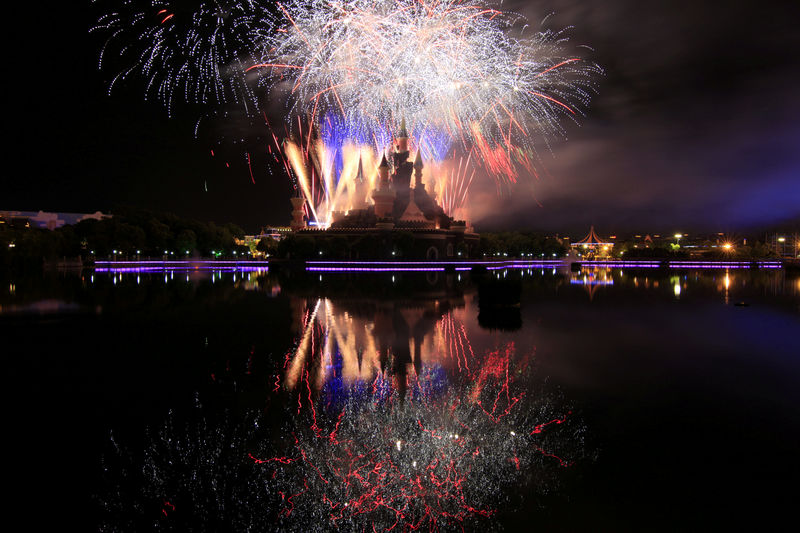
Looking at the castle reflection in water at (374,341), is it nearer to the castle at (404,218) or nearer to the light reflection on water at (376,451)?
the light reflection on water at (376,451)

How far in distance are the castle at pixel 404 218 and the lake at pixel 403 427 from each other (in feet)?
142

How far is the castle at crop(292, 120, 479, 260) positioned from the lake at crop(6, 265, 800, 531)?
1706 inches

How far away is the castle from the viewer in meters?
58.5

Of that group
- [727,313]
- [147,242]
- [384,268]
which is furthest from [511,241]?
[727,313]

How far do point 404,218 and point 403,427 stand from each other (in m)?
59.7

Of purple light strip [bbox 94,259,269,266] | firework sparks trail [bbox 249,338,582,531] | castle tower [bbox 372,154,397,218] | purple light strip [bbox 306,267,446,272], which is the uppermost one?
castle tower [bbox 372,154,397,218]

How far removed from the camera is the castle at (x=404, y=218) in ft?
192

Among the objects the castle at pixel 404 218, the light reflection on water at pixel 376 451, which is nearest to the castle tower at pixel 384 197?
the castle at pixel 404 218

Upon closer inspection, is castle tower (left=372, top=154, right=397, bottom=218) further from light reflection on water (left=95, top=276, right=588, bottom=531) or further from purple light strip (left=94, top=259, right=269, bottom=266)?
light reflection on water (left=95, top=276, right=588, bottom=531)

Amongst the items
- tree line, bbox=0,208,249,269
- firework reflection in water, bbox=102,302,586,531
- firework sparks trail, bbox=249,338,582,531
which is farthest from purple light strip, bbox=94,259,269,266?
firework sparks trail, bbox=249,338,582,531

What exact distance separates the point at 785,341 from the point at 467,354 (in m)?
8.44

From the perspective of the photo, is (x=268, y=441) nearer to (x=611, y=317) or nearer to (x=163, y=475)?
(x=163, y=475)

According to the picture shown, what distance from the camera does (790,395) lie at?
7.85 meters

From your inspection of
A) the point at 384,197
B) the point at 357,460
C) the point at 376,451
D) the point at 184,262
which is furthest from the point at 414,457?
the point at 384,197
